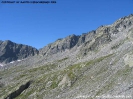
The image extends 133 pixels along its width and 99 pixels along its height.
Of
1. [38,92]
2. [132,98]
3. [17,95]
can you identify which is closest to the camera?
[132,98]

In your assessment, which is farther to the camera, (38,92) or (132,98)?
(38,92)

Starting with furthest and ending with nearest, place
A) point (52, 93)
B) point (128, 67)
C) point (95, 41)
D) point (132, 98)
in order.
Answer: point (95, 41), point (52, 93), point (128, 67), point (132, 98)

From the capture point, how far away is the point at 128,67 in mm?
63031

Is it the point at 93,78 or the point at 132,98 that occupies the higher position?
the point at 93,78

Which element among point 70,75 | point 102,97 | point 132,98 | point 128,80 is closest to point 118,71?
point 128,80

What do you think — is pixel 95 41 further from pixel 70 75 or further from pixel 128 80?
pixel 128 80

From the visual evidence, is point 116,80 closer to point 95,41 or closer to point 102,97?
point 102,97

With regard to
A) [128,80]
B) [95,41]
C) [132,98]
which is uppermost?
[95,41]

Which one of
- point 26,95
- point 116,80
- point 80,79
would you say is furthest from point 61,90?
point 116,80

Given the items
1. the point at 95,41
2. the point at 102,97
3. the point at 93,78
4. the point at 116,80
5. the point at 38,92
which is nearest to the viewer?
the point at 102,97

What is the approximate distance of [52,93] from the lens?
252 ft

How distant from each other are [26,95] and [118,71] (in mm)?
42781

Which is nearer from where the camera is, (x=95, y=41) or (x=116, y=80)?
(x=116, y=80)

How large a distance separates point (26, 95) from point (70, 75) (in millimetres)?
21190
